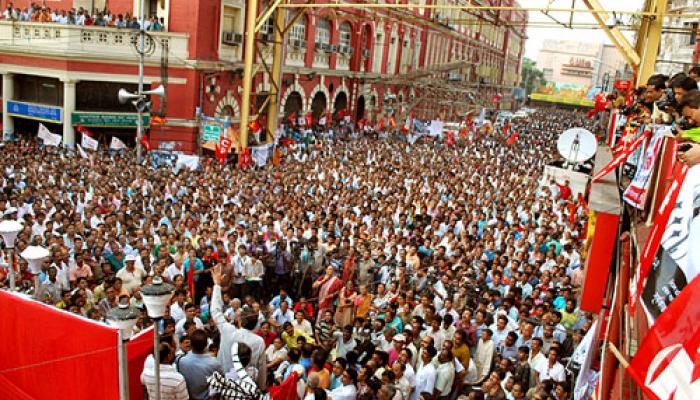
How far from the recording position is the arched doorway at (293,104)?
103 ft

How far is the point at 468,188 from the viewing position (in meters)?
17.5

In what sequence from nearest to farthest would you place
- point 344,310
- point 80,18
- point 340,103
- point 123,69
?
1. point 344,310
2. point 80,18
3. point 123,69
4. point 340,103

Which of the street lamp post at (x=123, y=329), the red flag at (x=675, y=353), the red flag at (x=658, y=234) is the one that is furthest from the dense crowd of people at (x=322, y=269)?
the red flag at (x=675, y=353)

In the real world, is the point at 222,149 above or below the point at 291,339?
above

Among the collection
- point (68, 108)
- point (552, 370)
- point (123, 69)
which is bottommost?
point (552, 370)

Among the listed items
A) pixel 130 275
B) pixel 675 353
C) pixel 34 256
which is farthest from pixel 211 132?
pixel 675 353

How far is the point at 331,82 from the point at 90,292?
2697cm

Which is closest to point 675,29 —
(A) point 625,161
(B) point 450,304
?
(A) point 625,161

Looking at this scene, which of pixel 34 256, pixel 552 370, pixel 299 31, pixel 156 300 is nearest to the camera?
pixel 156 300

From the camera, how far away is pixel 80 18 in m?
21.9

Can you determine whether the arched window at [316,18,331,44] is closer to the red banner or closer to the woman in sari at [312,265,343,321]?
the woman in sari at [312,265,343,321]

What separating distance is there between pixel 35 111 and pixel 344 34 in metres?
17.8

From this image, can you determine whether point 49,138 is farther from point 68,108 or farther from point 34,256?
point 34,256

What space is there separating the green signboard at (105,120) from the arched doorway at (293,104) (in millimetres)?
9369
